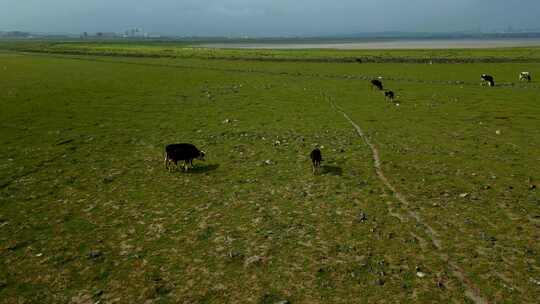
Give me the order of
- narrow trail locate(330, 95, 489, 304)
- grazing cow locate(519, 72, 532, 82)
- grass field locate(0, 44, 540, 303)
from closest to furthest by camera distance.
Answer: narrow trail locate(330, 95, 489, 304) < grass field locate(0, 44, 540, 303) < grazing cow locate(519, 72, 532, 82)

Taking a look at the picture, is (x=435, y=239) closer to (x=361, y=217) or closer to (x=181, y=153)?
(x=361, y=217)

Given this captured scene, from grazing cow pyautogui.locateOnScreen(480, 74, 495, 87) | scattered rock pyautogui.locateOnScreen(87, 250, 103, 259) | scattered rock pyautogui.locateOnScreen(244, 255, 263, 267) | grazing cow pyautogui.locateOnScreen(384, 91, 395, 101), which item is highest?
grazing cow pyautogui.locateOnScreen(480, 74, 495, 87)

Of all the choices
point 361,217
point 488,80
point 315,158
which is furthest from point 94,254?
point 488,80

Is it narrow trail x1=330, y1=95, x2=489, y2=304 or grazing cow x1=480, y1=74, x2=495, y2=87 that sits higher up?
grazing cow x1=480, y1=74, x2=495, y2=87

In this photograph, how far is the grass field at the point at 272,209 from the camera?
8.67 m

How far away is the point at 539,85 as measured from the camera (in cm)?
3997

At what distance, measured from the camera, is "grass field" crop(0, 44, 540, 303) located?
867 centimetres

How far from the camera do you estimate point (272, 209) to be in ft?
40.8

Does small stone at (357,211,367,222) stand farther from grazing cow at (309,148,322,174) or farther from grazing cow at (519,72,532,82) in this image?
grazing cow at (519,72,532,82)

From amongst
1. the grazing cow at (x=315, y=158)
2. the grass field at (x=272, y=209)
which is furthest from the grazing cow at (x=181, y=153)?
the grazing cow at (x=315, y=158)

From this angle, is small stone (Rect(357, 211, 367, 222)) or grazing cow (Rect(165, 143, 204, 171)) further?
grazing cow (Rect(165, 143, 204, 171))

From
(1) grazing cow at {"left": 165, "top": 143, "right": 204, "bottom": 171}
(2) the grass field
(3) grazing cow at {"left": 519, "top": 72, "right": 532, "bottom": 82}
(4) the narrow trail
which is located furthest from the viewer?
(3) grazing cow at {"left": 519, "top": 72, "right": 532, "bottom": 82}

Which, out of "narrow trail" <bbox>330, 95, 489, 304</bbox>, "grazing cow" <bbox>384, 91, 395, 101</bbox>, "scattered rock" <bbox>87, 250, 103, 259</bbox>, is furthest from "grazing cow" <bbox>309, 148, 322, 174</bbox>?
"grazing cow" <bbox>384, 91, 395, 101</bbox>

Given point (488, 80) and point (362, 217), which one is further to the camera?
point (488, 80)
